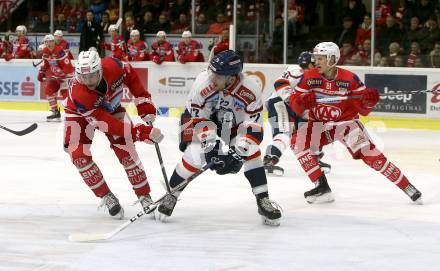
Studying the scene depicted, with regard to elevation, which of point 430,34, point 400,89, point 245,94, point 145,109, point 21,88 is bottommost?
point 21,88

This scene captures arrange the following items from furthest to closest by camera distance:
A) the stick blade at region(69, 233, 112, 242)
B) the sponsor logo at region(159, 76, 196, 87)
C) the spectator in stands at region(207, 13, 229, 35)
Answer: the spectator in stands at region(207, 13, 229, 35), the sponsor logo at region(159, 76, 196, 87), the stick blade at region(69, 233, 112, 242)

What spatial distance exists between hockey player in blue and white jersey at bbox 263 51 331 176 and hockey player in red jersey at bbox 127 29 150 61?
21.8 feet

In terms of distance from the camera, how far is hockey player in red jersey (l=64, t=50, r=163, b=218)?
5.63m

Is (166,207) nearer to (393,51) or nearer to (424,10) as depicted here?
(393,51)

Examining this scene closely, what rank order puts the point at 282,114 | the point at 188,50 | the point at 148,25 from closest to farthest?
the point at 282,114
the point at 188,50
the point at 148,25

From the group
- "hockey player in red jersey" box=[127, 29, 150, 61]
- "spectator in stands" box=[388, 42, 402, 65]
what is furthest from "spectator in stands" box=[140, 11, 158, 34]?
"spectator in stands" box=[388, 42, 402, 65]

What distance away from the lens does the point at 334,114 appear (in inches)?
262

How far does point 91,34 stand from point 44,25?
3.92ft

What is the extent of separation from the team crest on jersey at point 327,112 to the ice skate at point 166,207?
1.40 m

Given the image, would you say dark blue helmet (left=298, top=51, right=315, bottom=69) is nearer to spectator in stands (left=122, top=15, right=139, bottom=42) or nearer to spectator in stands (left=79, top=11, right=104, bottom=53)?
spectator in stands (left=122, top=15, right=139, bottom=42)

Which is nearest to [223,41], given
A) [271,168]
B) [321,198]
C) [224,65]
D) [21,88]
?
[21,88]

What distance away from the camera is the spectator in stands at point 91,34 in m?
15.4

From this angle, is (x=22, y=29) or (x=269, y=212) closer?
(x=269, y=212)

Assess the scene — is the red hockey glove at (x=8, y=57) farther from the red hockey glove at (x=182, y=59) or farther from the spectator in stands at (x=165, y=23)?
the red hockey glove at (x=182, y=59)
